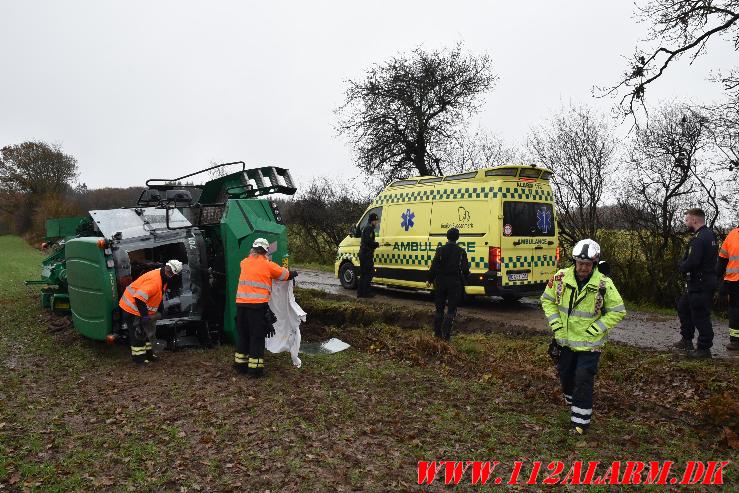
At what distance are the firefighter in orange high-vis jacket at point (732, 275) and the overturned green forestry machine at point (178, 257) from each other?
235 inches

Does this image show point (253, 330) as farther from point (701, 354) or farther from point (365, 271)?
point (701, 354)

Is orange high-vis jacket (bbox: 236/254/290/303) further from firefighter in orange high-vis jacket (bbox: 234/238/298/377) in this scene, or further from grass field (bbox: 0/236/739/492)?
grass field (bbox: 0/236/739/492)

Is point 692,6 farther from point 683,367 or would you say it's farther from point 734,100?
point 683,367

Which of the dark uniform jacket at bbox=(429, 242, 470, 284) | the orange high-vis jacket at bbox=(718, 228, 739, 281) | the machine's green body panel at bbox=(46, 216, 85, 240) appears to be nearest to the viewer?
the orange high-vis jacket at bbox=(718, 228, 739, 281)

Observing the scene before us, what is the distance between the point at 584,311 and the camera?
15.7ft

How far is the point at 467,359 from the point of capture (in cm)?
731

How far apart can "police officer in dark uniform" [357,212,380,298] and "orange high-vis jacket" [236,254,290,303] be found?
16.6 feet

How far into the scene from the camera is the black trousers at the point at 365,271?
38.8ft

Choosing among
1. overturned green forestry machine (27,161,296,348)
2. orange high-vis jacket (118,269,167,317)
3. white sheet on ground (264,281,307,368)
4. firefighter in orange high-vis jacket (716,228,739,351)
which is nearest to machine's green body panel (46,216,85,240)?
overturned green forestry machine (27,161,296,348)

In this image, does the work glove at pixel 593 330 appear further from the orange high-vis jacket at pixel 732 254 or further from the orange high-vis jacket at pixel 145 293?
the orange high-vis jacket at pixel 145 293

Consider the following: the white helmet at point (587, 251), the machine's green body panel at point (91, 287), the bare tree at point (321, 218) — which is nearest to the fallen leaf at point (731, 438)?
the white helmet at point (587, 251)

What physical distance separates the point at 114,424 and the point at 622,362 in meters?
5.80

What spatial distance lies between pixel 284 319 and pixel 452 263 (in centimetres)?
260

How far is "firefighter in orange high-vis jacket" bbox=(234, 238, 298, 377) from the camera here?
6.61 metres
